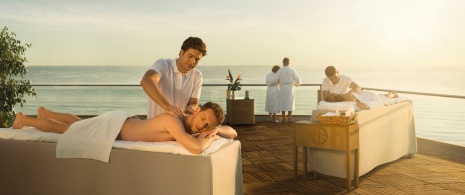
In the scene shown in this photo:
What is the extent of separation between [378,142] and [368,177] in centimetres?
35

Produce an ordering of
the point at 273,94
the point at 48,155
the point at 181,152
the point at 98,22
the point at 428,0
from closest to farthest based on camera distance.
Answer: the point at 181,152 < the point at 48,155 < the point at 273,94 < the point at 428,0 < the point at 98,22

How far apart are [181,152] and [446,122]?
535 cm

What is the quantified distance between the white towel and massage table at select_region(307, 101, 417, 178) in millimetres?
2092

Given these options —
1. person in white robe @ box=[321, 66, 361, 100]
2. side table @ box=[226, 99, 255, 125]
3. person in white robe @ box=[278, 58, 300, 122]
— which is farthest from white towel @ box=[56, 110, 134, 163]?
person in white robe @ box=[278, 58, 300, 122]

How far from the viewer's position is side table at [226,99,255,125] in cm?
883

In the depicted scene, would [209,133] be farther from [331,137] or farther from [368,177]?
[368,177]

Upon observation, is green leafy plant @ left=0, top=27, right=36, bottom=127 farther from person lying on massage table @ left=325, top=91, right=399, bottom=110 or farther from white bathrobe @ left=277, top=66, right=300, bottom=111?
person lying on massage table @ left=325, top=91, right=399, bottom=110

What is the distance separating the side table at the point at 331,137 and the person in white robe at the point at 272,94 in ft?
16.6

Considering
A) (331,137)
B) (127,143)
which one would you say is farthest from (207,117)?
(331,137)

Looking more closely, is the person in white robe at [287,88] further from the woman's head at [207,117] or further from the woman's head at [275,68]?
the woman's head at [207,117]

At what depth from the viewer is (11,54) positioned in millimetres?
6941

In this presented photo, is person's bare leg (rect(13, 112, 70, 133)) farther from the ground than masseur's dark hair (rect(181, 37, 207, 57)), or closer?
closer

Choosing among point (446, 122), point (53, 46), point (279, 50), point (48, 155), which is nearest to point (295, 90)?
point (446, 122)

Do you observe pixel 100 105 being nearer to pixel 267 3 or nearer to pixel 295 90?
pixel 295 90
